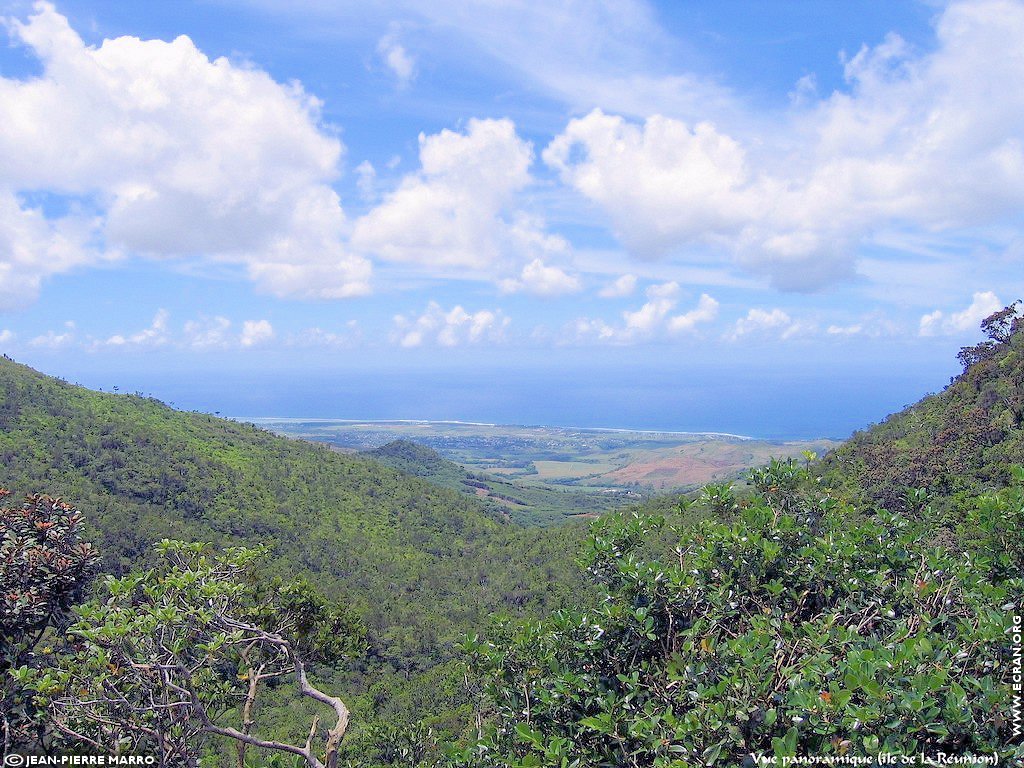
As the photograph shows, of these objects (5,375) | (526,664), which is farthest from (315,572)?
(526,664)

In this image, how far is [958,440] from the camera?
2178cm

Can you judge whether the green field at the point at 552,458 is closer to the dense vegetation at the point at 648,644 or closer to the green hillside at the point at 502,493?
the green hillside at the point at 502,493

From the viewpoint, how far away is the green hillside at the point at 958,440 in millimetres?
19047

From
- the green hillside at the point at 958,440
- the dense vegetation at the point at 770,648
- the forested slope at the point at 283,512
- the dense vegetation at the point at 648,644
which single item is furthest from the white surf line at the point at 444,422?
the dense vegetation at the point at 770,648

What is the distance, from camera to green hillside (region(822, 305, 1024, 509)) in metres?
19.0

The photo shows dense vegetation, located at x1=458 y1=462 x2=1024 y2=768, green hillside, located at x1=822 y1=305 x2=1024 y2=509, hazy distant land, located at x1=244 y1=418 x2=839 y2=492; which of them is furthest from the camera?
hazy distant land, located at x1=244 y1=418 x2=839 y2=492

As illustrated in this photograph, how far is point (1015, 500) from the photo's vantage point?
4.05 meters

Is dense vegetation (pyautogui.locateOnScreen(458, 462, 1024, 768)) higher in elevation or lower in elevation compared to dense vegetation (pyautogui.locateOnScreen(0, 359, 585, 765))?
higher

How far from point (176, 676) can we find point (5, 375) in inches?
1927

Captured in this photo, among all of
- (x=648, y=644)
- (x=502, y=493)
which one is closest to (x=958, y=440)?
(x=648, y=644)

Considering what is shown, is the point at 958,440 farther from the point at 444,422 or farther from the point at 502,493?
the point at 444,422

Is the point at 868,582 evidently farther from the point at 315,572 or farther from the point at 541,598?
the point at 315,572

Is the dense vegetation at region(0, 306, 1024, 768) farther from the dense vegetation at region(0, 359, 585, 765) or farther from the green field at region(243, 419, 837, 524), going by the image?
the green field at region(243, 419, 837, 524)

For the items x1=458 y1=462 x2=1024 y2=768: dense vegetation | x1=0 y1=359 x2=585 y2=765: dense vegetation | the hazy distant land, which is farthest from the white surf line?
x1=458 y1=462 x2=1024 y2=768: dense vegetation
